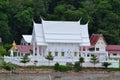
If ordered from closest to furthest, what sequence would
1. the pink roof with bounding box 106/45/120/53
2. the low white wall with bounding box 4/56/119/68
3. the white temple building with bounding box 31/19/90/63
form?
1. the low white wall with bounding box 4/56/119/68
2. the white temple building with bounding box 31/19/90/63
3. the pink roof with bounding box 106/45/120/53

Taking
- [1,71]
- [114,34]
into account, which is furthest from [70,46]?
[114,34]

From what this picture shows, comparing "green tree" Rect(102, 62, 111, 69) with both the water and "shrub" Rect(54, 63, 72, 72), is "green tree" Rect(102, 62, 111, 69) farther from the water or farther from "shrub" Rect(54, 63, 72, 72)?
the water

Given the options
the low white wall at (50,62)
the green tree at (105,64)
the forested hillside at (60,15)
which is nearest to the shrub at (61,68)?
the low white wall at (50,62)

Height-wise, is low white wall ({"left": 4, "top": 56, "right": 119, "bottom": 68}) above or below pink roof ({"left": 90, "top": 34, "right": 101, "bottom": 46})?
below

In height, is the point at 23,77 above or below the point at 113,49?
below

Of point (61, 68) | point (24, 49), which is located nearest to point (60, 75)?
point (61, 68)

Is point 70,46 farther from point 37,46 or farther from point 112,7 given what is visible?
point 112,7

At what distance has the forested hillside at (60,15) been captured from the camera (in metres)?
92.0

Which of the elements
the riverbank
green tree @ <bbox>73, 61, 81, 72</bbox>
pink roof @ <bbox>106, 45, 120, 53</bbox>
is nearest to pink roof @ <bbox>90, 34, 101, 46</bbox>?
pink roof @ <bbox>106, 45, 120, 53</bbox>

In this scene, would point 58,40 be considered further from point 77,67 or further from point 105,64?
point 77,67

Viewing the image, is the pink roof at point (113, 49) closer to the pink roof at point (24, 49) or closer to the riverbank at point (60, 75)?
the pink roof at point (24, 49)

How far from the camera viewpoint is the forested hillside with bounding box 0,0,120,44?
302 ft

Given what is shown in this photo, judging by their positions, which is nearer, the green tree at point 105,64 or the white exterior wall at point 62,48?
the green tree at point 105,64

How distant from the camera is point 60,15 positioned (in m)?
96.4
